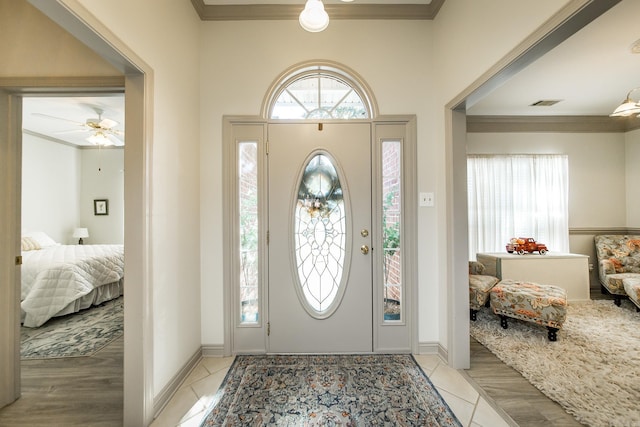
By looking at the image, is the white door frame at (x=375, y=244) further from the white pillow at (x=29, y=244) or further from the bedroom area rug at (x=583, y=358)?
the white pillow at (x=29, y=244)

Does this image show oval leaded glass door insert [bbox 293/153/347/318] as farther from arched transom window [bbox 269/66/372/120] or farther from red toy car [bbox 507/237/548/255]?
red toy car [bbox 507/237/548/255]

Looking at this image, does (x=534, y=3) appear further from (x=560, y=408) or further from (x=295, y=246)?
(x=560, y=408)

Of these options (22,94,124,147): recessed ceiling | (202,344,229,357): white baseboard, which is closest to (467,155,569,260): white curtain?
(202,344,229,357): white baseboard

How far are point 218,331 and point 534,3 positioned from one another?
10.2 ft

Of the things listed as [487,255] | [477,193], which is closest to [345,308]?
[487,255]

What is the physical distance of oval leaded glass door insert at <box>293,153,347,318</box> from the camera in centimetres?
235

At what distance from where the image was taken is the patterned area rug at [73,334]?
2436 millimetres

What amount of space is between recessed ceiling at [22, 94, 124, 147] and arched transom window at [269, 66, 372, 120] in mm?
2386

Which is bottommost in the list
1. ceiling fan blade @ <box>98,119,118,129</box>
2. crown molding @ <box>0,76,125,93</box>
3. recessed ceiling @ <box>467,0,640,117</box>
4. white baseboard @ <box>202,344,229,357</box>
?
white baseboard @ <box>202,344,229,357</box>

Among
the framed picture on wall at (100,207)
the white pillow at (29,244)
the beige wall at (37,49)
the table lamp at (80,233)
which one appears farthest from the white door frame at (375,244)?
the framed picture on wall at (100,207)

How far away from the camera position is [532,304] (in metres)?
2.54

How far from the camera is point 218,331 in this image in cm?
232

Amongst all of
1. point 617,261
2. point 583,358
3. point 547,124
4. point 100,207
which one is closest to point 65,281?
point 100,207

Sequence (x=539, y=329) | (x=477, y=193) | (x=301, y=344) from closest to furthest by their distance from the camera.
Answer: (x=301, y=344) < (x=539, y=329) < (x=477, y=193)
